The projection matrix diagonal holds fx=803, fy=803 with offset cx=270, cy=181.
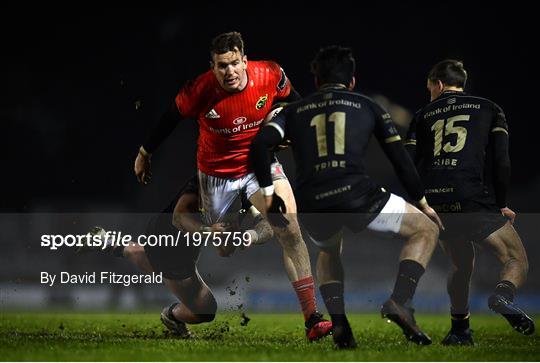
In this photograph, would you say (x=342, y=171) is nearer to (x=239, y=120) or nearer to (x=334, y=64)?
(x=334, y=64)

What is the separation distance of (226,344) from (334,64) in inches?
95.2

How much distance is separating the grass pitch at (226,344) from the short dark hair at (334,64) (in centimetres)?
191

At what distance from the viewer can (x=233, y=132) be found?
6844 millimetres

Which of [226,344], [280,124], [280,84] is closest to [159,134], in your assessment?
[280,84]

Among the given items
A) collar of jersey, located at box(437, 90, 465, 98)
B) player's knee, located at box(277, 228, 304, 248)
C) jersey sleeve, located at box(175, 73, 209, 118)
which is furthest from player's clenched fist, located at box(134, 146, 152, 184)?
collar of jersey, located at box(437, 90, 465, 98)

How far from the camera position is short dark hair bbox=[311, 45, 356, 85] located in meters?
5.58

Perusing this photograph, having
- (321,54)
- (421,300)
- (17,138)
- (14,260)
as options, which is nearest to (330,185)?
(321,54)

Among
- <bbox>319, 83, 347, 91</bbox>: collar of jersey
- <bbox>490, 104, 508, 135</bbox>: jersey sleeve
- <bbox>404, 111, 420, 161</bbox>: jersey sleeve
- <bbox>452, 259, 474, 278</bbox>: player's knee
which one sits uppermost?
<bbox>319, 83, 347, 91</bbox>: collar of jersey

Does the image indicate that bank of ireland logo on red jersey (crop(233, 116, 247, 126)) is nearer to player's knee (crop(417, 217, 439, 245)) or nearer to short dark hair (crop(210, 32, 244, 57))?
short dark hair (crop(210, 32, 244, 57))

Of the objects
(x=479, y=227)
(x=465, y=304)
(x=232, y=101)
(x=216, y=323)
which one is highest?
(x=232, y=101)

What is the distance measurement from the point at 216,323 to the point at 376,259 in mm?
7040

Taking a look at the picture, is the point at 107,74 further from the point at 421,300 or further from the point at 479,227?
the point at 479,227

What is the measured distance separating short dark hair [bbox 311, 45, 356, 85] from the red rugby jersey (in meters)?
1.22

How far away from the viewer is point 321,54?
18.4ft
